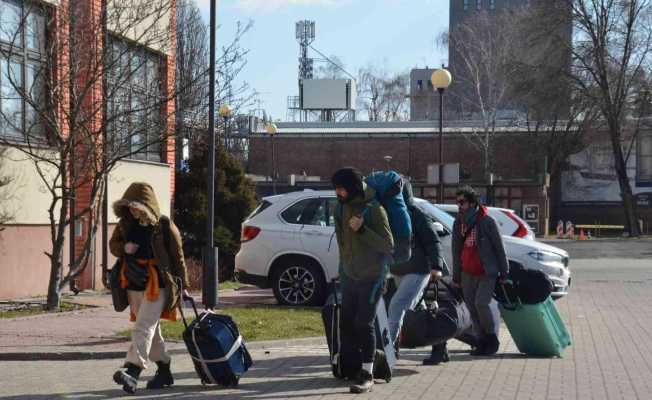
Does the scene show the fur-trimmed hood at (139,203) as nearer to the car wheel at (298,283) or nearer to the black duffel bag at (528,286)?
the black duffel bag at (528,286)

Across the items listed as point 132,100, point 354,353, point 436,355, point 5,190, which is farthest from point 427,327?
point 5,190

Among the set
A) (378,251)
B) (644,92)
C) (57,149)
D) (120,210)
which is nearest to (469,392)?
(378,251)

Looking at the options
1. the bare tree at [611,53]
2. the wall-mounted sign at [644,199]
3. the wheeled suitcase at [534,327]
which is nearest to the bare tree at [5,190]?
the wheeled suitcase at [534,327]

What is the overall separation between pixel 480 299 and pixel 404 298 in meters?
1.34

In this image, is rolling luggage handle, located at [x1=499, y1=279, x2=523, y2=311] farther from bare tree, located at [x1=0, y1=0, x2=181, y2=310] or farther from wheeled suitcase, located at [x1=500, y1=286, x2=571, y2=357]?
bare tree, located at [x1=0, y1=0, x2=181, y2=310]

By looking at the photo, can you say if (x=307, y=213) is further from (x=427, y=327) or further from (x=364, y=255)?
(x=364, y=255)

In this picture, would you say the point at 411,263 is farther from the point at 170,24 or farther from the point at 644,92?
the point at 644,92

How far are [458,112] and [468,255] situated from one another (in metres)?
63.9

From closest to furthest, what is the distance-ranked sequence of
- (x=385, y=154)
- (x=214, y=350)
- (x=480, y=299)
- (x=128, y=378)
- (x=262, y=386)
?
1. (x=128, y=378)
2. (x=214, y=350)
3. (x=262, y=386)
4. (x=480, y=299)
5. (x=385, y=154)

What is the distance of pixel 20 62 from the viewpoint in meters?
15.1

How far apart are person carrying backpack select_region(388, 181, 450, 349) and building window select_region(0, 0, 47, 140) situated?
7.38m

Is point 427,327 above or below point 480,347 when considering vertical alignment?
above

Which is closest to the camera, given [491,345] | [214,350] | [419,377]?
[214,350]

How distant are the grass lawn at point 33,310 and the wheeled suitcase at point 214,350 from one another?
5.60 m
